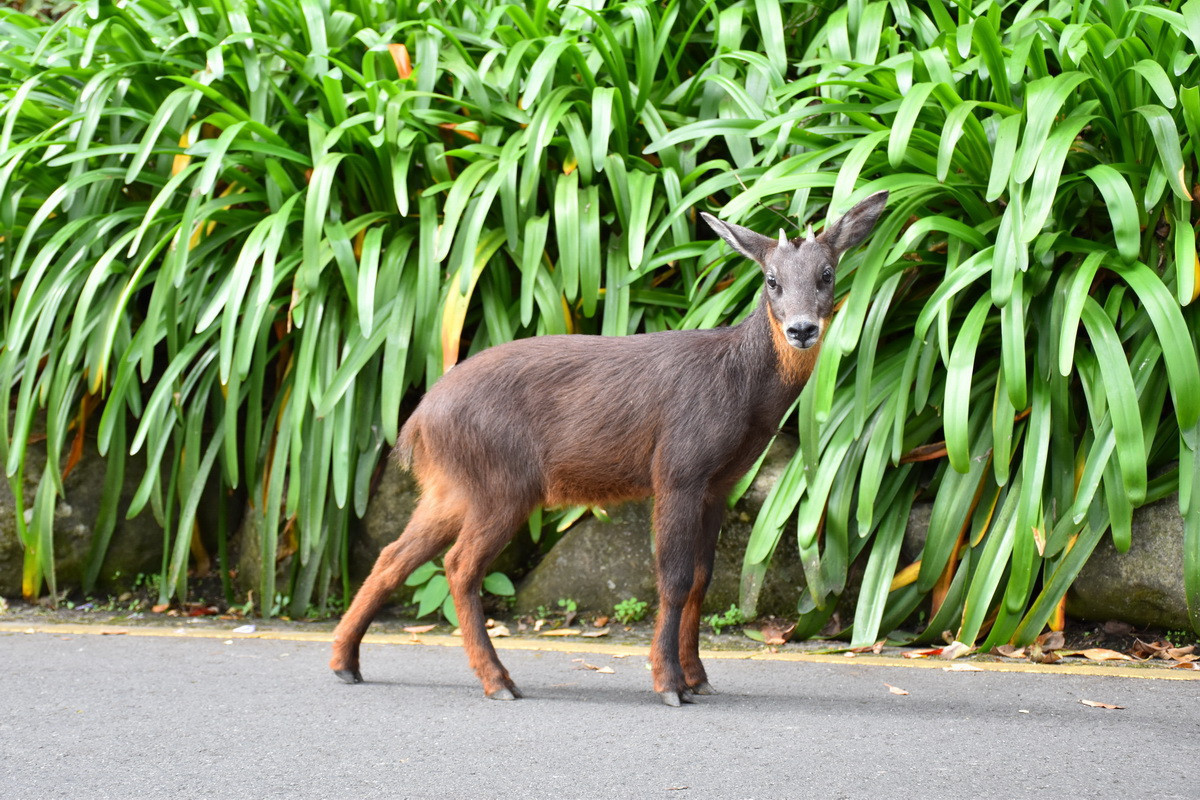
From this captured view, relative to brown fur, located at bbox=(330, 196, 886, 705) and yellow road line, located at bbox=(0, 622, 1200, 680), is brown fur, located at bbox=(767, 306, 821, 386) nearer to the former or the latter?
brown fur, located at bbox=(330, 196, 886, 705)

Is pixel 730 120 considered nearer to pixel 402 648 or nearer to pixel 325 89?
pixel 325 89

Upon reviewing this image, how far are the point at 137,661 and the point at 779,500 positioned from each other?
8.65ft

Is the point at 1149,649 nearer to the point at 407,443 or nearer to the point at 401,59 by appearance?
the point at 407,443

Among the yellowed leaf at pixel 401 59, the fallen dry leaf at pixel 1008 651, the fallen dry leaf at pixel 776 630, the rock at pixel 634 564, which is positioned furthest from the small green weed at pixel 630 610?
the yellowed leaf at pixel 401 59

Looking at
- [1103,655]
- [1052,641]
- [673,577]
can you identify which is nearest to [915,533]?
[1052,641]

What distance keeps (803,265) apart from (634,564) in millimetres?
2056

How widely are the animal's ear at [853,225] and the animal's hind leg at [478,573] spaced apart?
140 centimetres

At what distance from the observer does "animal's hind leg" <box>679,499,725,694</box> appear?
405 cm

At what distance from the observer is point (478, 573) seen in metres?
4.03

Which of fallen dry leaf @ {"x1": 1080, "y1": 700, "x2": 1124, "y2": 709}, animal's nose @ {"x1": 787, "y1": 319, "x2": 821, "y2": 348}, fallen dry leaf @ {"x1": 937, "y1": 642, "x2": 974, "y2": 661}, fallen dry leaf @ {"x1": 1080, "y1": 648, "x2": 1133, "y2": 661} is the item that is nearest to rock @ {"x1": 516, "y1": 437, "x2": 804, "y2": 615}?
fallen dry leaf @ {"x1": 937, "y1": 642, "x2": 974, "y2": 661}

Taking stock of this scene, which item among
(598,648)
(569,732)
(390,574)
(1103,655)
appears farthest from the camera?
(598,648)

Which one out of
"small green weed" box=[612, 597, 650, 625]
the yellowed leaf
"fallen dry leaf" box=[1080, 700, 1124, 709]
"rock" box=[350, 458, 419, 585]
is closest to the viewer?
"fallen dry leaf" box=[1080, 700, 1124, 709]

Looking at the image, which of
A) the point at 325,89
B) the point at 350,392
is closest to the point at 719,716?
the point at 350,392

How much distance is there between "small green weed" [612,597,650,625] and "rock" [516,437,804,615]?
4cm
